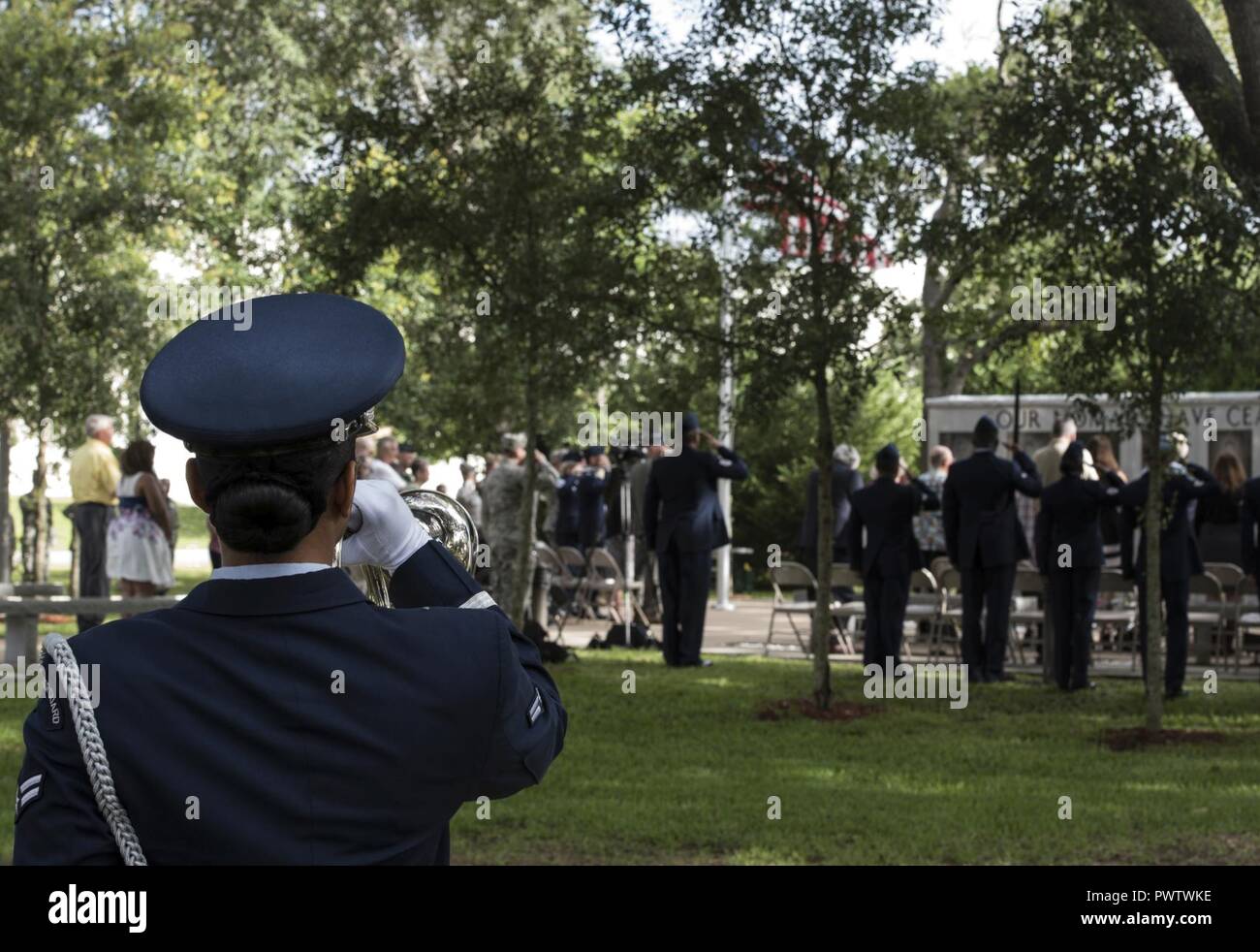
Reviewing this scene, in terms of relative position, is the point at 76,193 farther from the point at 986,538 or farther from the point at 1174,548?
the point at 1174,548

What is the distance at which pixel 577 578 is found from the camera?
22406 millimetres

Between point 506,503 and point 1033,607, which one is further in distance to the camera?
point 1033,607

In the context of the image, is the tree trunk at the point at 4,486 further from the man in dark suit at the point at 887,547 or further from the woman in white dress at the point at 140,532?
the man in dark suit at the point at 887,547

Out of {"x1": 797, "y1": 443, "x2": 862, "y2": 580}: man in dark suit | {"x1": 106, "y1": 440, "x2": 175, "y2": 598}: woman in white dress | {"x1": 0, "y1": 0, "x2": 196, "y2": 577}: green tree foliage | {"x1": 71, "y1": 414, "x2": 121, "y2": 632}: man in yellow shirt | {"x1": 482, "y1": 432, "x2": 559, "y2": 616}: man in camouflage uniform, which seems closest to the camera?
{"x1": 106, "y1": 440, "x2": 175, "y2": 598}: woman in white dress

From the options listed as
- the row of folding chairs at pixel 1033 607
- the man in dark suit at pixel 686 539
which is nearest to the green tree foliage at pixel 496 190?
the man in dark suit at pixel 686 539

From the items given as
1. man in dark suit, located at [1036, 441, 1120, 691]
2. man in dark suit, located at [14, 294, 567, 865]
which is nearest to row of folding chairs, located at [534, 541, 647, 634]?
man in dark suit, located at [1036, 441, 1120, 691]

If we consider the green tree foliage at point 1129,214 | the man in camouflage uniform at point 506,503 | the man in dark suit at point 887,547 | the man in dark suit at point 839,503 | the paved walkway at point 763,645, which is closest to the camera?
the green tree foliage at point 1129,214

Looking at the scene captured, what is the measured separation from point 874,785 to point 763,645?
31.5 ft

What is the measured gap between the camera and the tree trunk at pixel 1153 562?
1233 centimetres

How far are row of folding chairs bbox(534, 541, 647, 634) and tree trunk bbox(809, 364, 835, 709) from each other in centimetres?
589

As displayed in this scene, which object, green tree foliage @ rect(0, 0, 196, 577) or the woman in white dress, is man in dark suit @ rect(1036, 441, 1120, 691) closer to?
the woman in white dress

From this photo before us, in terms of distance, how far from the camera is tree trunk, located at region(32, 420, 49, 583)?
21.6 meters

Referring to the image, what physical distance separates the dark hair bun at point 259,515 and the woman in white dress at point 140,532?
14806 millimetres

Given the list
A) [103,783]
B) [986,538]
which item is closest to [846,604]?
[986,538]
